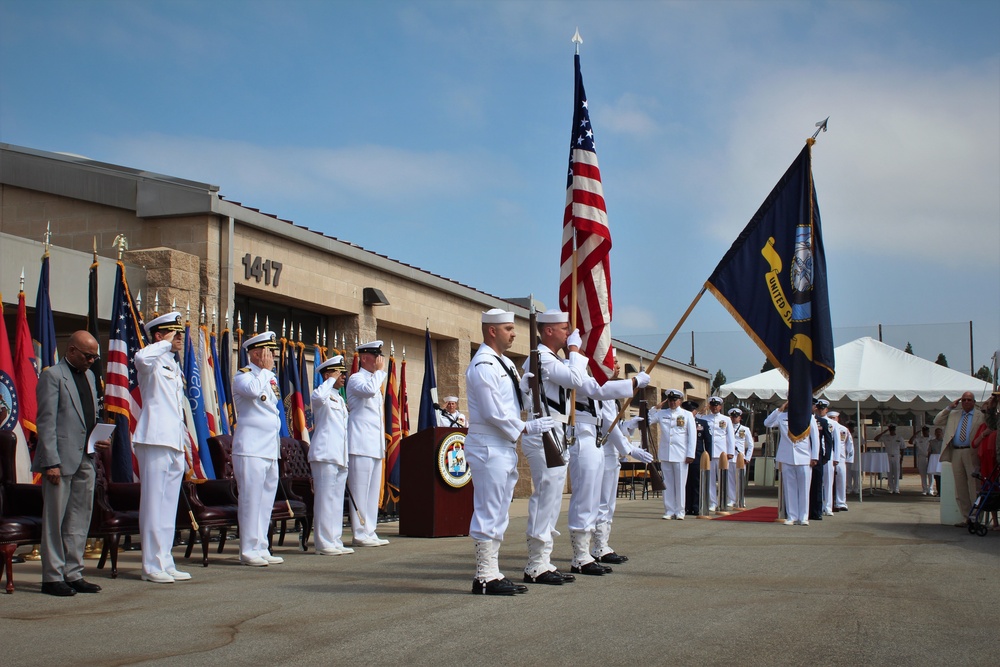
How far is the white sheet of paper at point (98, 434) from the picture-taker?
6891 mm

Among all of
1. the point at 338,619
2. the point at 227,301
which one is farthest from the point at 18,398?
the point at 338,619

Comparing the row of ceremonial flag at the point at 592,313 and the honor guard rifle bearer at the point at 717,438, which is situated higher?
the row of ceremonial flag at the point at 592,313

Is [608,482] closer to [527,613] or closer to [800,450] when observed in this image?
[527,613]

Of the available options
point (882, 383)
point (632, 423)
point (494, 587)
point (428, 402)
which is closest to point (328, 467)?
point (632, 423)

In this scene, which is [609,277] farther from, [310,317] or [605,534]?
[310,317]

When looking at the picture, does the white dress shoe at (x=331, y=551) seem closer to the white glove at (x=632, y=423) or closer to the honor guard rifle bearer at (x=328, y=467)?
the honor guard rifle bearer at (x=328, y=467)

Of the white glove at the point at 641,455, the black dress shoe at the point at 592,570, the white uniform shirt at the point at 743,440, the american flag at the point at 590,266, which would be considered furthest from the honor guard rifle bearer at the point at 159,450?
the white uniform shirt at the point at 743,440

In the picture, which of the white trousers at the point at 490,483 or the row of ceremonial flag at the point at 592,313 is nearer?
the white trousers at the point at 490,483

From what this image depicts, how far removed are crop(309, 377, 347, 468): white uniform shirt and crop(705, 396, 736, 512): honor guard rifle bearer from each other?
824cm

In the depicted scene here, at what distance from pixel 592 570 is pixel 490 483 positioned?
156 centimetres

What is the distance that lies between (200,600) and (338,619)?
133 centimetres

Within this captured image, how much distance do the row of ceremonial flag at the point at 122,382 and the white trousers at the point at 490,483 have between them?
3280 mm

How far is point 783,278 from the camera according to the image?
10.0 meters

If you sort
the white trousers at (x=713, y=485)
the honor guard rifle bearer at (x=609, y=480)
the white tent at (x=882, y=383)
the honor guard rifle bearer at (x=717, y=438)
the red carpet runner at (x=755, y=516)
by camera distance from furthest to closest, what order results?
the white tent at (x=882, y=383) → the honor guard rifle bearer at (x=717, y=438) → the white trousers at (x=713, y=485) → the red carpet runner at (x=755, y=516) → the honor guard rifle bearer at (x=609, y=480)
